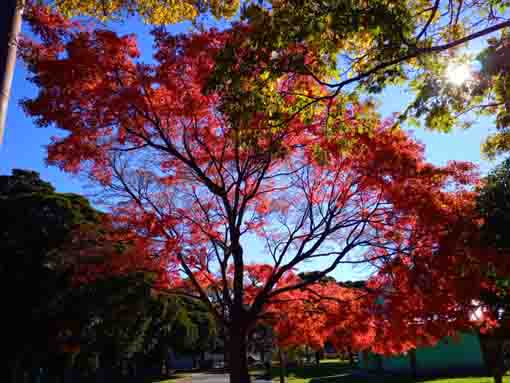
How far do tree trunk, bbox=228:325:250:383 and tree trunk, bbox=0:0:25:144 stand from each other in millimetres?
8796

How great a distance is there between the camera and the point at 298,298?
12.1 meters

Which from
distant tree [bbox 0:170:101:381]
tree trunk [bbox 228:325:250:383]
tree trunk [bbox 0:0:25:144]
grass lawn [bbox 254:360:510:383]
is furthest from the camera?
grass lawn [bbox 254:360:510:383]

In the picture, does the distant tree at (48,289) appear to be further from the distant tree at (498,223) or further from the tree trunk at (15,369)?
the distant tree at (498,223)

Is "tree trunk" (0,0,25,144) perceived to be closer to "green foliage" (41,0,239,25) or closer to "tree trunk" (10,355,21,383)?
"green foliage" (41,0,239,25)

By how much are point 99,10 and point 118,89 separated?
2079 millimetres

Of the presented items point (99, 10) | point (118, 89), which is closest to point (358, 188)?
point (118, 89)

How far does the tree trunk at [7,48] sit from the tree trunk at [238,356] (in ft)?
28.9

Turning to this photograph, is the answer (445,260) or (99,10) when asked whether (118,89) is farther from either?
(445,260)

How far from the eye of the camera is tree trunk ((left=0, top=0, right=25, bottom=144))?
89.0 inches

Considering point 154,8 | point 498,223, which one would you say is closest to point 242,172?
point 154,8

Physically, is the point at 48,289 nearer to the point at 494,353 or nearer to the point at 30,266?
the point at 30,266

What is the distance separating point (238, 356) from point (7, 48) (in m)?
9.11

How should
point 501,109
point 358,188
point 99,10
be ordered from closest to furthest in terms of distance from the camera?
point 99,10 → point 501,109 → point 358,188

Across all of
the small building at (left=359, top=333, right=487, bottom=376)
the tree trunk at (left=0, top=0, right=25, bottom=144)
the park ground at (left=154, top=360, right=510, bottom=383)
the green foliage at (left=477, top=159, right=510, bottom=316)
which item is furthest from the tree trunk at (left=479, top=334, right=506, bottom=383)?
the tree trunk at (left=0, top=0, right=25, bottom=144)
